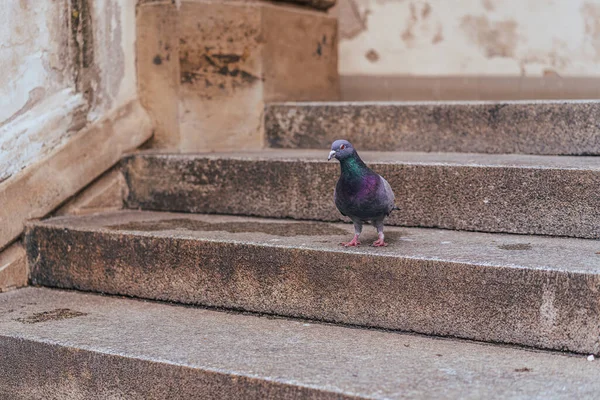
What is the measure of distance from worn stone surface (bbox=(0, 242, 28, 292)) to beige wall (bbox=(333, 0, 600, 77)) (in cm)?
323

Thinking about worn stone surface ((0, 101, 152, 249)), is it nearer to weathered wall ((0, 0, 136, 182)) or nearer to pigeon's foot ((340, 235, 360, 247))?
weathered wall ((0, 0, 136, 182))

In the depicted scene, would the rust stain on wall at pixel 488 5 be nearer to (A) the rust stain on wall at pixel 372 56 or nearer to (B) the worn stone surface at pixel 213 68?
(A) the rust stain on wall at pixel 372 56

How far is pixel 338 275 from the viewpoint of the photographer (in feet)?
8.20

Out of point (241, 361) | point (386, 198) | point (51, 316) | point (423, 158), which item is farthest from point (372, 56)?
point (241, 361)

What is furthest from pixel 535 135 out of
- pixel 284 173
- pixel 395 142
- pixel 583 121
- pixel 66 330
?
pixel 66 330

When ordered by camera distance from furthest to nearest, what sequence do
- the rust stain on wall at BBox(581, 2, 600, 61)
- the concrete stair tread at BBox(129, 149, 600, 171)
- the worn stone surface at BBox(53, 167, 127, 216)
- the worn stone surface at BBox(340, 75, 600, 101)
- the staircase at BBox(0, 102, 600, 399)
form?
the worn stone surface at BBox(340, 75, 600, 101)
the rust stain on wall at BBox(581, 2, 600, 61)
the worn stone surface at BBox(53, 167, 127, 216)
the concrete stair tread at BBox(129, 149, 600, 171)
the staircase at BBox(0, 102, 600, 399)

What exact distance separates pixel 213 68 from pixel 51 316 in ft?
5.11

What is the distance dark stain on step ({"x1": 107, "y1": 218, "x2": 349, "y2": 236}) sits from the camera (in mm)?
2865

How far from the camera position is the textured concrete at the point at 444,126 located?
3193mm

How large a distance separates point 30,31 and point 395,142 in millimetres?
1704

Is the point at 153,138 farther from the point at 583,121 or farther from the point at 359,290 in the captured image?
the point at 583,121

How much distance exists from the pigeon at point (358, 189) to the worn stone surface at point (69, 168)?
4.52 feet

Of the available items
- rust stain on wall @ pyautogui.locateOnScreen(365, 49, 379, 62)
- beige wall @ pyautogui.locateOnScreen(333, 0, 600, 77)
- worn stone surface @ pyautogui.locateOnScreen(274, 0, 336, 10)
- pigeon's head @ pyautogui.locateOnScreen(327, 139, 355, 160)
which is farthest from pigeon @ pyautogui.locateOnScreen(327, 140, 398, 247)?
rust stain on wall @ pyautogui.locateOnScreen(365, 49, 379, 62)

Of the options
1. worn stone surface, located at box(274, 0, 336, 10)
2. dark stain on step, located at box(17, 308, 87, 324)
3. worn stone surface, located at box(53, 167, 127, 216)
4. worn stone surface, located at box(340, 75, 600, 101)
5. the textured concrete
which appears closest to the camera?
dark stain on step, located at box(17, 308, 87, 324)
